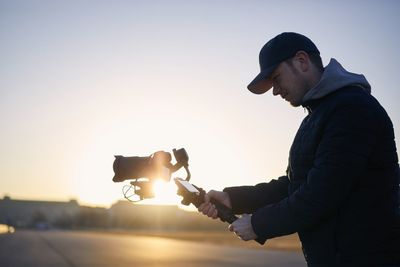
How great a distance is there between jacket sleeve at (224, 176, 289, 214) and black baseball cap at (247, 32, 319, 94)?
69 cm

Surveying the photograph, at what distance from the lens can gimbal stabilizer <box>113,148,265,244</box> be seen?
2.66m

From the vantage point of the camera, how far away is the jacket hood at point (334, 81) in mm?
2336

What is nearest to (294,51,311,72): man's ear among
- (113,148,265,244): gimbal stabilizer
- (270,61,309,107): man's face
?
(270,61,309,107): man's face

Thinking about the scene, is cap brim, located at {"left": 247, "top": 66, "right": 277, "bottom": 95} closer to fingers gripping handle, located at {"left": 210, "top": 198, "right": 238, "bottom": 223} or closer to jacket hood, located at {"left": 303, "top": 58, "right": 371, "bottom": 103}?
jacket hood, located at {"left": 303, "top": 58, "right": 371, "bottom": 103}

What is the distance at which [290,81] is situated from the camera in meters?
2.50

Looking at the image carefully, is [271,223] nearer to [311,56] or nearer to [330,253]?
[330,253]

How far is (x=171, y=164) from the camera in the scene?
2713mm

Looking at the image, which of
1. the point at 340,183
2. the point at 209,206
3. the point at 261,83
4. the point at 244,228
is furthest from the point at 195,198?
the point at 340,183

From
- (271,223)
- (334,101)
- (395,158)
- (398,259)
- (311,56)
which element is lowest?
(398,259)

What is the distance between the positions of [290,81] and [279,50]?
16 cm

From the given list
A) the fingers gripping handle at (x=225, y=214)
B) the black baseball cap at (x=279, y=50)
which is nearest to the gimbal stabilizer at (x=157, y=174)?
the fingers gripping handle at (x=225, y=214)

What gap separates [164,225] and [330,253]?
13628 centimetres

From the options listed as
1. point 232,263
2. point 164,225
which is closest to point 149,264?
point 232,263

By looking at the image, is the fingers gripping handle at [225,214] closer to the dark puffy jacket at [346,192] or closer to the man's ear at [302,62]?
the dark puffy jacket at [346,192]
